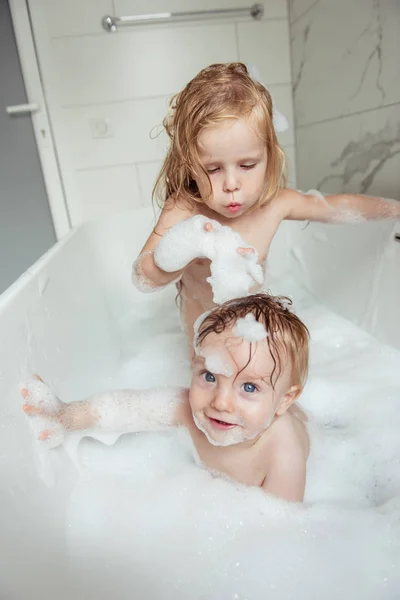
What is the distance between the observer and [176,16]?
1705 millimetres

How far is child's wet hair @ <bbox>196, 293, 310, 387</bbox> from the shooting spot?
69 cm

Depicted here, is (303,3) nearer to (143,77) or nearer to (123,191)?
(143,77)

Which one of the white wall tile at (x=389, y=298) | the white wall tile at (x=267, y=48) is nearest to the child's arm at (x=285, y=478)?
the white wall tile at (x=389, y=298)

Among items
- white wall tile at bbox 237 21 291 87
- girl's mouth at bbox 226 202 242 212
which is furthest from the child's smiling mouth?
white wall tile at bbox 237 21 291 87

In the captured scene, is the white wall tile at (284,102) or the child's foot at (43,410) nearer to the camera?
the child's foot at (43,410)

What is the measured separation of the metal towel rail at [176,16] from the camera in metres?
1.68

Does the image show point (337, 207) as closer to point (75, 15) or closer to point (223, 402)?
point (223, 402)

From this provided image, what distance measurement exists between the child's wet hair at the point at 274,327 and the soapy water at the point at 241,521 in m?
0.22

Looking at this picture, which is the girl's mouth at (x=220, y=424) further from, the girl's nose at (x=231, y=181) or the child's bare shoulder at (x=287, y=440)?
the girl's nose at (x=231, y=181)

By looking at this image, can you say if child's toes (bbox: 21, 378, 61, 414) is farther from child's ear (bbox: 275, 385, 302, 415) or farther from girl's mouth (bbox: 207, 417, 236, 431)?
child's ear (bbox: 275, 385, 302, 415)

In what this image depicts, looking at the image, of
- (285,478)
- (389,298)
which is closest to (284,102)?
(389,298)

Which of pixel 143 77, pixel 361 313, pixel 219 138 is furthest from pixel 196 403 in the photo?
pixel 143 77

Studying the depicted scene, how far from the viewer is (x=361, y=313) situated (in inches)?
51.0

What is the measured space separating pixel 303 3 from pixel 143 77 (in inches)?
24.4
